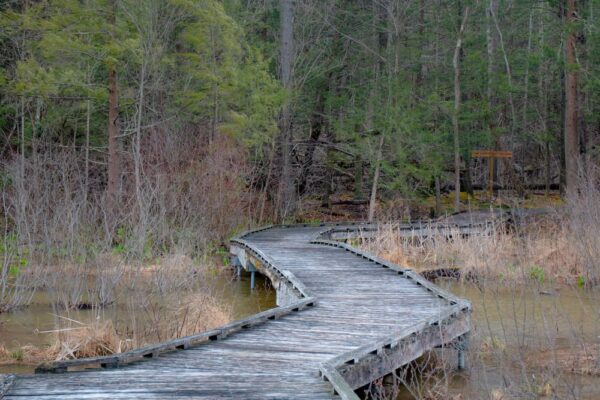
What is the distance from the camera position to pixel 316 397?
216 inches

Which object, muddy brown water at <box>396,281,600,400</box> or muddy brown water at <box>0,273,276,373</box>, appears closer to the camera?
muddy brown water at <box>396,281,600,400</box>

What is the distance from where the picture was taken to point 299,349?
23.0 ft

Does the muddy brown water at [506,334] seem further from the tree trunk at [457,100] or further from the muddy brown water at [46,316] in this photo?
the tree trunk at [457,100]

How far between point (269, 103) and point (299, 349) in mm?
13796

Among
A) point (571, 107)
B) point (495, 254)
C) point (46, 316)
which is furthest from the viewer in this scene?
point (571, 107)

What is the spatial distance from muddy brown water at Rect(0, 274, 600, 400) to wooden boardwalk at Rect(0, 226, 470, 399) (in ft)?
1.62

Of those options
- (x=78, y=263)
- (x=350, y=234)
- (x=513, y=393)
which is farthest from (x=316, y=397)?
(x=350, y=234)

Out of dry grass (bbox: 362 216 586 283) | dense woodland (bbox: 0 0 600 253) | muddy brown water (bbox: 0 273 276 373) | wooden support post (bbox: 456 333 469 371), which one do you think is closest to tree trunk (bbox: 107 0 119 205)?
dense woodland (bbox: 0 0 600 253)

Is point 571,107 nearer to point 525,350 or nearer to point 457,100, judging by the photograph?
point 457,100

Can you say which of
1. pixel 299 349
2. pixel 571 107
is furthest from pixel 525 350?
pixel 571 107

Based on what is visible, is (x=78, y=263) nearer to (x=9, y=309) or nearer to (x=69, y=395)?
(x=9, y=309)

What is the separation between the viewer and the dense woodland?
16531mm

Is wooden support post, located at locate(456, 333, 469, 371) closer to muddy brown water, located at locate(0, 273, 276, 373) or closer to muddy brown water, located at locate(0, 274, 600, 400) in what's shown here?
muddy brown water, located at locate(0, 274, 600, 400)

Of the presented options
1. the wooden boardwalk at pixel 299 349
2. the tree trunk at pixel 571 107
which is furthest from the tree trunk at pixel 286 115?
the wooden boardwalk at pixel 299 349
